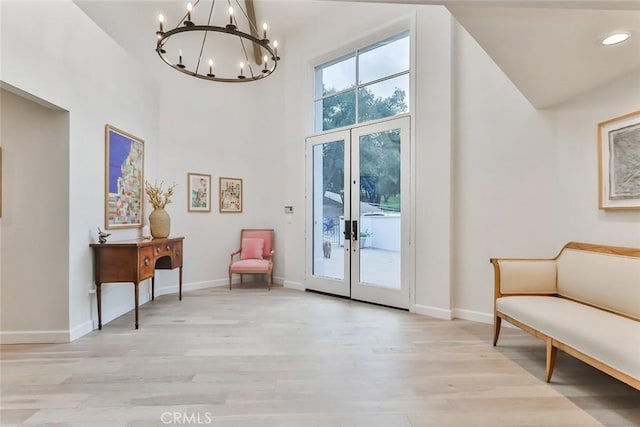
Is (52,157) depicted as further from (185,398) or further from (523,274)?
(523,274)

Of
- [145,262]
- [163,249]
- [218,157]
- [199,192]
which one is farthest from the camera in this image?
[218,157]

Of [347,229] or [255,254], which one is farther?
[255,254]

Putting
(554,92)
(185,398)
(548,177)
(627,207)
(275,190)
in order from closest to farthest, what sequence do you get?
1. (185,398)
2. (627,207)
3. (554,92)
4. (548,177)
5. (275,190)

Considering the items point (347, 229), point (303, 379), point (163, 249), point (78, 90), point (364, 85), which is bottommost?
point (303, 379)

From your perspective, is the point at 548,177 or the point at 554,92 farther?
the point at 548,177

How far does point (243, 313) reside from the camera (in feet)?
13.1

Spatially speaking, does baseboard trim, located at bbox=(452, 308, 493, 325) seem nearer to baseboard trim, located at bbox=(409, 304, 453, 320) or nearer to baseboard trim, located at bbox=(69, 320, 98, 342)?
baseboard trim, located at bbox=(409, 304, 453, 320)

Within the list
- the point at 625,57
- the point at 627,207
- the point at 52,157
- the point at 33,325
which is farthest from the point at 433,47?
the point at 33,325

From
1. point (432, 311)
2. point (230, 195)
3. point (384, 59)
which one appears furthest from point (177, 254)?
point (384, 59)

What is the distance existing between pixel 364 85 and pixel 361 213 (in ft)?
6.34

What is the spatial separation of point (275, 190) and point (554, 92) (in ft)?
13.9

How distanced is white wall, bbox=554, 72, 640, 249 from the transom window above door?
72.7 inches

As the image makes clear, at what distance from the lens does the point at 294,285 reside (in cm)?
541

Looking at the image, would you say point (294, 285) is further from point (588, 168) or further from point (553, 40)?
point (553, 40)
